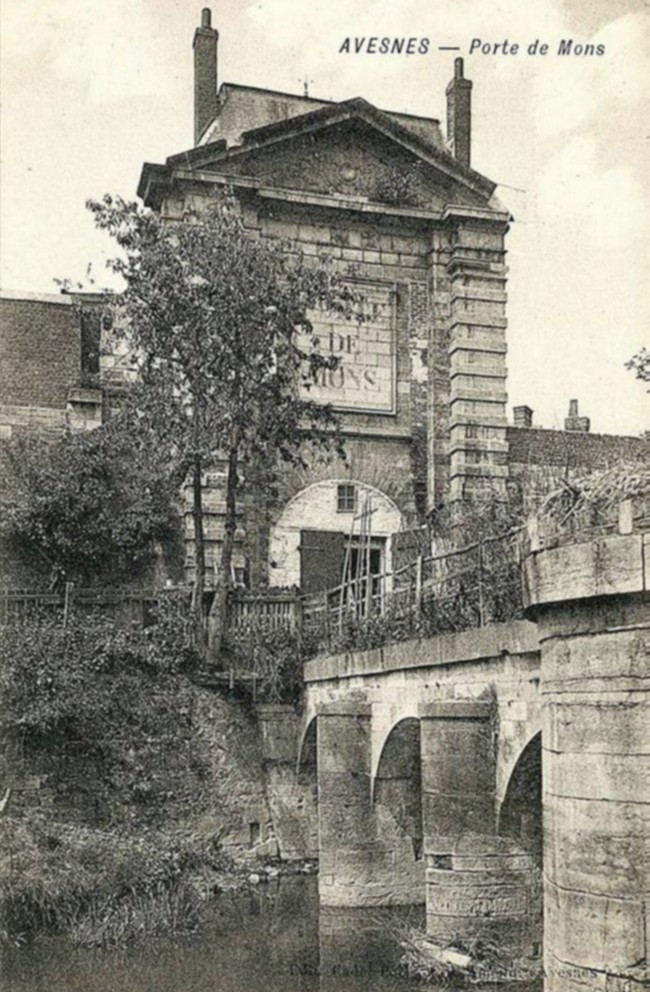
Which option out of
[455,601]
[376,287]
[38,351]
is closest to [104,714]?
[455,601]

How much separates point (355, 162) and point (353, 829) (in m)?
13.4

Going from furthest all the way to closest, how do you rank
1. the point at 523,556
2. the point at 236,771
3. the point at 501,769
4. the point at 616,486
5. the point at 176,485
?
the point at 176,485 < the point at 236,771 < the point at 501,769 < the point at 523,556 < the point at 616,486

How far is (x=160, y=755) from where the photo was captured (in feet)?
54.7

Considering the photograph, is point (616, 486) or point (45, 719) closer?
point (616, 486)

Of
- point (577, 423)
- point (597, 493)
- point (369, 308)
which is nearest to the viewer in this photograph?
point (597, 493)

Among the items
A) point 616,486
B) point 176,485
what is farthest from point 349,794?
point 616,486

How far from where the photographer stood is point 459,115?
2462 cm

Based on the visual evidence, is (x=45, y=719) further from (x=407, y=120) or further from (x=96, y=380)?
(x=407, y=120)

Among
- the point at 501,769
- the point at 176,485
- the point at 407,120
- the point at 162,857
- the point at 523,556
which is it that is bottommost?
the point at 162,857

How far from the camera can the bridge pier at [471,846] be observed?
10594mm

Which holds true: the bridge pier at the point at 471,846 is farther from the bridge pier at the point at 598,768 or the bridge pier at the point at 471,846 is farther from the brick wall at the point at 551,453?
the brick wall at the point at 551,453

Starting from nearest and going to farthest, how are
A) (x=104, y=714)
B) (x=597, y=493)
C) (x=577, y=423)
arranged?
(x=597, y=493)
(x=104, y=714)
(x=577, y=423)

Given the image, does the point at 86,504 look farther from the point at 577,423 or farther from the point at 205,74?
the point at 577,423

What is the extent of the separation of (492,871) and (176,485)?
991 centimetres
